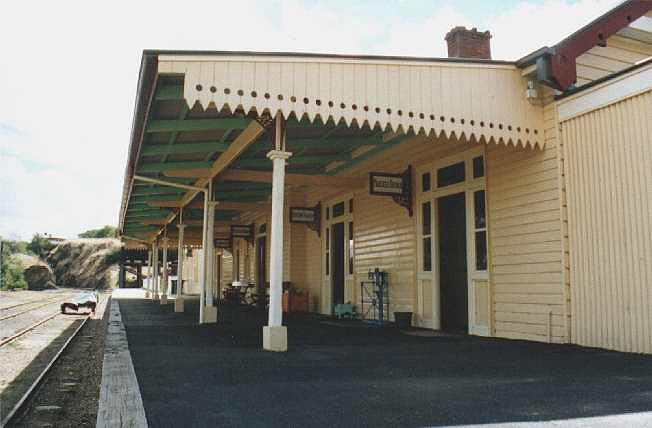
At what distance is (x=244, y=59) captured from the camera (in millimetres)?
6199

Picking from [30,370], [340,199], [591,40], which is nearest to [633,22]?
[591,40]

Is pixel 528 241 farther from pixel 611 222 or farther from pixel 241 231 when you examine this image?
pixel 241 231

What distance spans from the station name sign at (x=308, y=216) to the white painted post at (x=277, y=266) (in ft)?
23.1

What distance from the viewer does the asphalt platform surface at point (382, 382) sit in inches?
141

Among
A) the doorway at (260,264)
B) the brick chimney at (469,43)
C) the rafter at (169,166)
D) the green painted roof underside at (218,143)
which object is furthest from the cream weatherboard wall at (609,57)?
the doorway at (260,264)

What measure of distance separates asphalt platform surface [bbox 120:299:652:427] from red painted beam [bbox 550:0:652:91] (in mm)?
3322

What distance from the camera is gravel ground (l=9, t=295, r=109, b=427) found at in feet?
16.0

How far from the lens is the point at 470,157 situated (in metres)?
9.12

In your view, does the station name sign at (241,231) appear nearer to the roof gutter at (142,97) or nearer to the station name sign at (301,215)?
the station name sign at (301,215)

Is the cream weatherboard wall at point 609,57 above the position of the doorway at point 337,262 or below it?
above

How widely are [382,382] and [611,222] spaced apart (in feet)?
11.9

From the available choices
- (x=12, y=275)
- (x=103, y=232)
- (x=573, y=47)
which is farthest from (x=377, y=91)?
(x=103, y=232)

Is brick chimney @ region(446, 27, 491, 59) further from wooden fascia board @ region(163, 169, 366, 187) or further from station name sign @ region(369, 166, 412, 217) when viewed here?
wooden fascia board @ region(163, 169, 366, 187)

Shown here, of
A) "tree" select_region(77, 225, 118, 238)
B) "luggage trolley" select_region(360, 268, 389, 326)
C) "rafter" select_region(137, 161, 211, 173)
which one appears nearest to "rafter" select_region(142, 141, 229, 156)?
"rafter" select_region(137, 161, 211, 173)
